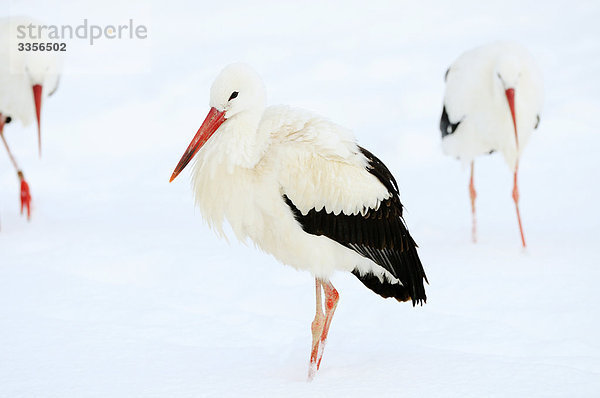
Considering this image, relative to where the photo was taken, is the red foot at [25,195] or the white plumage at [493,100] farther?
the red foot at [25,195]

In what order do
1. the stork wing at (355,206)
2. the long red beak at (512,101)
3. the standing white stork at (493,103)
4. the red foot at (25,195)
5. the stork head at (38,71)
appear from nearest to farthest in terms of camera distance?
the stork wing at (355,206)
the long red beak at (512,101)
the standing white stork at (493,103)
the red foot at (25,195)
the stork head at (38,71)

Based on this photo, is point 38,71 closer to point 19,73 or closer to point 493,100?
point 19,73

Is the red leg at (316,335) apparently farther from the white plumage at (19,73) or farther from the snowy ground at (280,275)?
the white plumage at (19,73)

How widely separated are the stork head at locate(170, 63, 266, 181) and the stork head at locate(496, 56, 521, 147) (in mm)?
2987

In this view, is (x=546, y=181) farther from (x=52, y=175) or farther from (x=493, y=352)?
(x=52, y=175)

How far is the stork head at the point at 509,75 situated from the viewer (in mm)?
5789

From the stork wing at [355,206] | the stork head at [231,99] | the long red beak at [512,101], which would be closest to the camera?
the stork wing at [355,206]

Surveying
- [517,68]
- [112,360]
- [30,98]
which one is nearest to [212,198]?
[112,360]

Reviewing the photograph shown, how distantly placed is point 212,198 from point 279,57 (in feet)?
30.6

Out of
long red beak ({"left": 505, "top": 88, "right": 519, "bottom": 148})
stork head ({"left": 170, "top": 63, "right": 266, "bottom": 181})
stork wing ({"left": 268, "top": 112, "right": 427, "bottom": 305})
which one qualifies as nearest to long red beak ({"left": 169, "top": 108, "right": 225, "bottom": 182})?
stork head ({"left": 170, "top": 63, "right": 266, "bottom": 181})

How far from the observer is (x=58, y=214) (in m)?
6.56

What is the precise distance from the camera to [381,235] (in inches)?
135

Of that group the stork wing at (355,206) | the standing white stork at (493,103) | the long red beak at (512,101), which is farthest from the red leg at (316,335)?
the long red beak at (512,101)

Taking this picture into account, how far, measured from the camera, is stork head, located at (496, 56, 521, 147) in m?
5.79
